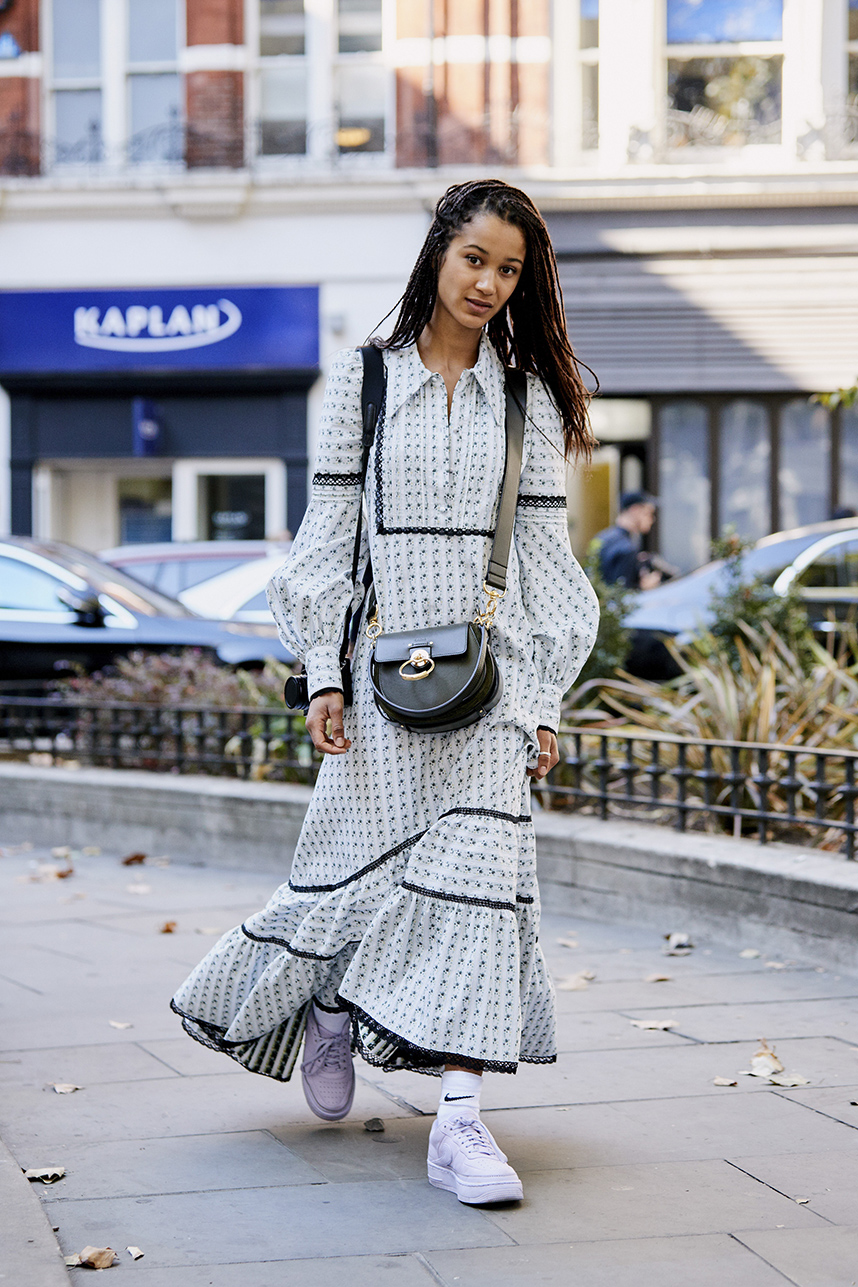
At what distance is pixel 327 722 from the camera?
3.22 m

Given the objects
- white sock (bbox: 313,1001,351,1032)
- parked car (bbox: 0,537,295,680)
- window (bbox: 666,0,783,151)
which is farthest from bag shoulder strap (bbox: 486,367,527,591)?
window (bbox: 666,0,783,151)

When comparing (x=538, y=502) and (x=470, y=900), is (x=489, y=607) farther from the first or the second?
(x=470, y=900)

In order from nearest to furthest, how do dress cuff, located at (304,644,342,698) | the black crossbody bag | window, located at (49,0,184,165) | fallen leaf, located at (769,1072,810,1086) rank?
the black crossbody bag < dress cuff, located at (304,644,342,698) < fallen leaf, located at (769,1072,810,1086) < window, located at (49,0,184,165)

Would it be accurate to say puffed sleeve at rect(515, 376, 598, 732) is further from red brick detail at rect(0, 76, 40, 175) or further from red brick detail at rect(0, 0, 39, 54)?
red brick detail at rect(0, 0, 39, 54)

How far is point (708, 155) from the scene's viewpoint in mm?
17250

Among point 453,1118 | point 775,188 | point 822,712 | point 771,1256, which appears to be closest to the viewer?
point 771,1256

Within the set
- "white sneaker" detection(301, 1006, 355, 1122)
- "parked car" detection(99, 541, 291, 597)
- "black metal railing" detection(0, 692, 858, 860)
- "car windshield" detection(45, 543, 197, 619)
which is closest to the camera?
"white sneaker" detection(301, 1006, 355, 1122)

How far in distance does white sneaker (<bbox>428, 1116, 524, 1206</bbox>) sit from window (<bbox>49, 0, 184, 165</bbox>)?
16.6 meters

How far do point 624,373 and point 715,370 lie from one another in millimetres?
978

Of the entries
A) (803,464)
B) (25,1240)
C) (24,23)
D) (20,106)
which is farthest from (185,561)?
(24,23)

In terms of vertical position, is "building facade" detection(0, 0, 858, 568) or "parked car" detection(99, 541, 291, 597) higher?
"building facade" detection(0, 0, 858, 568)

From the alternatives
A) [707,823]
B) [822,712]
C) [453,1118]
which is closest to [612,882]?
[707,823]

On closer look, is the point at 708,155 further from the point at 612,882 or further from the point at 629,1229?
the point at 629,1229

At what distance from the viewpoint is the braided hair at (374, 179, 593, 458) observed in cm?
322
